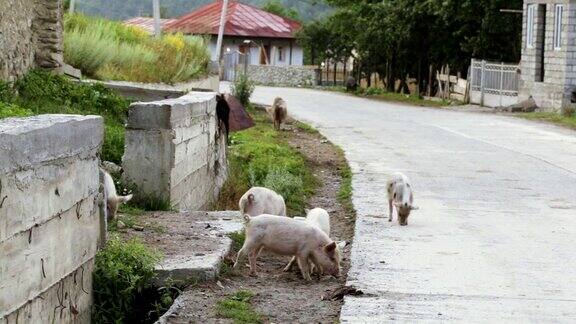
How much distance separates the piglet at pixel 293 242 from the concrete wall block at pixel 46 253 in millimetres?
1314

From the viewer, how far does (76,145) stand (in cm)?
841

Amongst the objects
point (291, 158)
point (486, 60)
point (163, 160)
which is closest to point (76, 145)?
point (163, 160)

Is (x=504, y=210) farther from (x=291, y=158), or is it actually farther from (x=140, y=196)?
(x=291, y=158)

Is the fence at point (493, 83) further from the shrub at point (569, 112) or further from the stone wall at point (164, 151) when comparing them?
the stone wall at point (164, 151)

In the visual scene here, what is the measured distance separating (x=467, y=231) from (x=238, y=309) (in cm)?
447

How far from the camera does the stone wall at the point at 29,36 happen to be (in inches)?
578

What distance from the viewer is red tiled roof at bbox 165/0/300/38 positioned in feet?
269

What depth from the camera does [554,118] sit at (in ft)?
111

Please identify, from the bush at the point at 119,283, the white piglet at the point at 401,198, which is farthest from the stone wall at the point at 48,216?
the white piglet at the point at 401,198

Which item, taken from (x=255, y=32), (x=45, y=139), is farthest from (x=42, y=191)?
(x=255, y=32)

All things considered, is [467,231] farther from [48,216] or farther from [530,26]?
[530,26]

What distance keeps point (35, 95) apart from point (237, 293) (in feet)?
Result: 22.6

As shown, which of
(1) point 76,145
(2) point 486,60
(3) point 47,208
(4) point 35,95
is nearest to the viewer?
(3) point 47,208

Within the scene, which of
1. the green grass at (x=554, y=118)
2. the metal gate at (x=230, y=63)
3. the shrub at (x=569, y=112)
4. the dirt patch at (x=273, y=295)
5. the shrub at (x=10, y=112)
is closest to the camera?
the dirt patch at (x=273, y=295)
